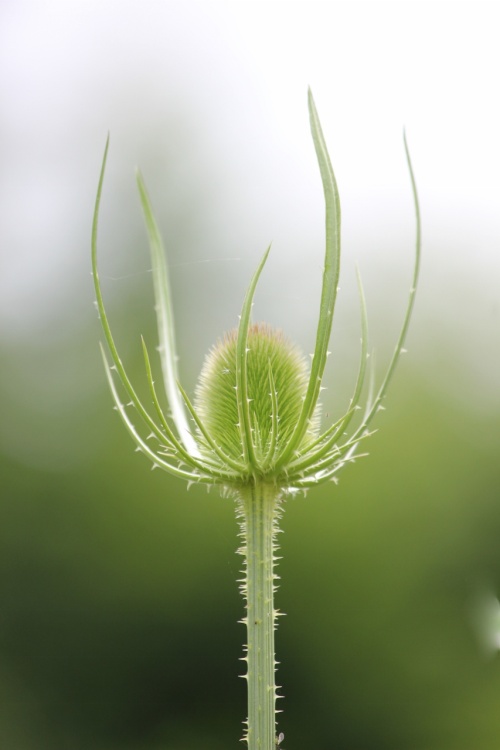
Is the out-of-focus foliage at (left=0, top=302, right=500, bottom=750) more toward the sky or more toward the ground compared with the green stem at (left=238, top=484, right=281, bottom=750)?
more toward the sky

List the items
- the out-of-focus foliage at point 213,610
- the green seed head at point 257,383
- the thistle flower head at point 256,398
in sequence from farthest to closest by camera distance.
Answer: the out-of-focus foliage at point 213,610 → the green seed head at point 257,383 → the thistle flower head at point 256,398

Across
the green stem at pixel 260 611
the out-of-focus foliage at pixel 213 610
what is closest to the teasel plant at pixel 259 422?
the green stem at pixel 260 611

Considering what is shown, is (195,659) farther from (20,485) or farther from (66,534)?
(20,485)

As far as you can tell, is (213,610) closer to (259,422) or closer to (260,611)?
(259,422)

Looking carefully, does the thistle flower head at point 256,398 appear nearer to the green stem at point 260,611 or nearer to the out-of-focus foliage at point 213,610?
the green stem at point 260,611

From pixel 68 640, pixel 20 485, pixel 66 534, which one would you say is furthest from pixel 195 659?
pixel 20 485

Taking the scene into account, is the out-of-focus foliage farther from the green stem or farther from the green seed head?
the green stem

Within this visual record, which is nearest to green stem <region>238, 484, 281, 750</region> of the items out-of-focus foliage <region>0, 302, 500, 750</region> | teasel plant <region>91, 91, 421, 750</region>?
teasel plant <region>91, 91, 421, 750</region>

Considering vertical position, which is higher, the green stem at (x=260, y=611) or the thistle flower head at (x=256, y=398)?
the thistle flower head at (x=256, y=398)
